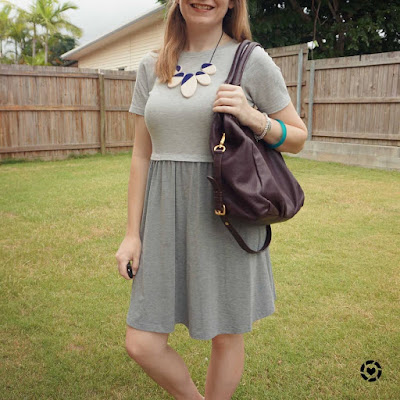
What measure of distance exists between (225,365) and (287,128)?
36.9 inches

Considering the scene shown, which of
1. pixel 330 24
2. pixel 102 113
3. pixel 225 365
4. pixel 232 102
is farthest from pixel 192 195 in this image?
pixel 330 24

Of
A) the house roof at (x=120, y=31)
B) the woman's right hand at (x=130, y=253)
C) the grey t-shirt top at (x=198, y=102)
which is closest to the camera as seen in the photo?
the grey t-shirt top at (x=198, y=102)

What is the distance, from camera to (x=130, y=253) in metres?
1.72

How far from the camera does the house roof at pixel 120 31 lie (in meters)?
15.2

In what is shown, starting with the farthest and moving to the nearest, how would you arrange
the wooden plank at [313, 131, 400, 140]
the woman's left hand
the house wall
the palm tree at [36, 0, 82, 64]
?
the palm tree at [36, 0, 82, 64] → the house wall → the wooden plank at [313, 131, 400, 140] → the woman's left hand

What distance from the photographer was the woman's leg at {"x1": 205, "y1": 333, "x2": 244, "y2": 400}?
1.76 meters

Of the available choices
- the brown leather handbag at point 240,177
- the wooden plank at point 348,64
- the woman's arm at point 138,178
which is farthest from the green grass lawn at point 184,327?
the wooden plank at point 348,64

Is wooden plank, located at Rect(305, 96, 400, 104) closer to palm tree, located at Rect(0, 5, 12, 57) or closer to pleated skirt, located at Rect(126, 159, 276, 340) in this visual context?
pleated skirt, located at Rect(126, 159, 276, 340)

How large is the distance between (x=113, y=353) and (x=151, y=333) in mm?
1190

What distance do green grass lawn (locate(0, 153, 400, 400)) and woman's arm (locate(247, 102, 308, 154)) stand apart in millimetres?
1386

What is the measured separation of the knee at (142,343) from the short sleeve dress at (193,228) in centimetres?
3

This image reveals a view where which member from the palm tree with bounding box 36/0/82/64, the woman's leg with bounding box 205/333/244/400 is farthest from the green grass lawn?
the palm tree with bounding box 36/0/82/64

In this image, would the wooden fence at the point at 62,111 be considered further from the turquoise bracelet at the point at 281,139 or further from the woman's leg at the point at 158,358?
the turquoise bracelet at the point at 281,139

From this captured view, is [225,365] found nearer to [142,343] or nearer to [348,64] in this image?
[142,343]
